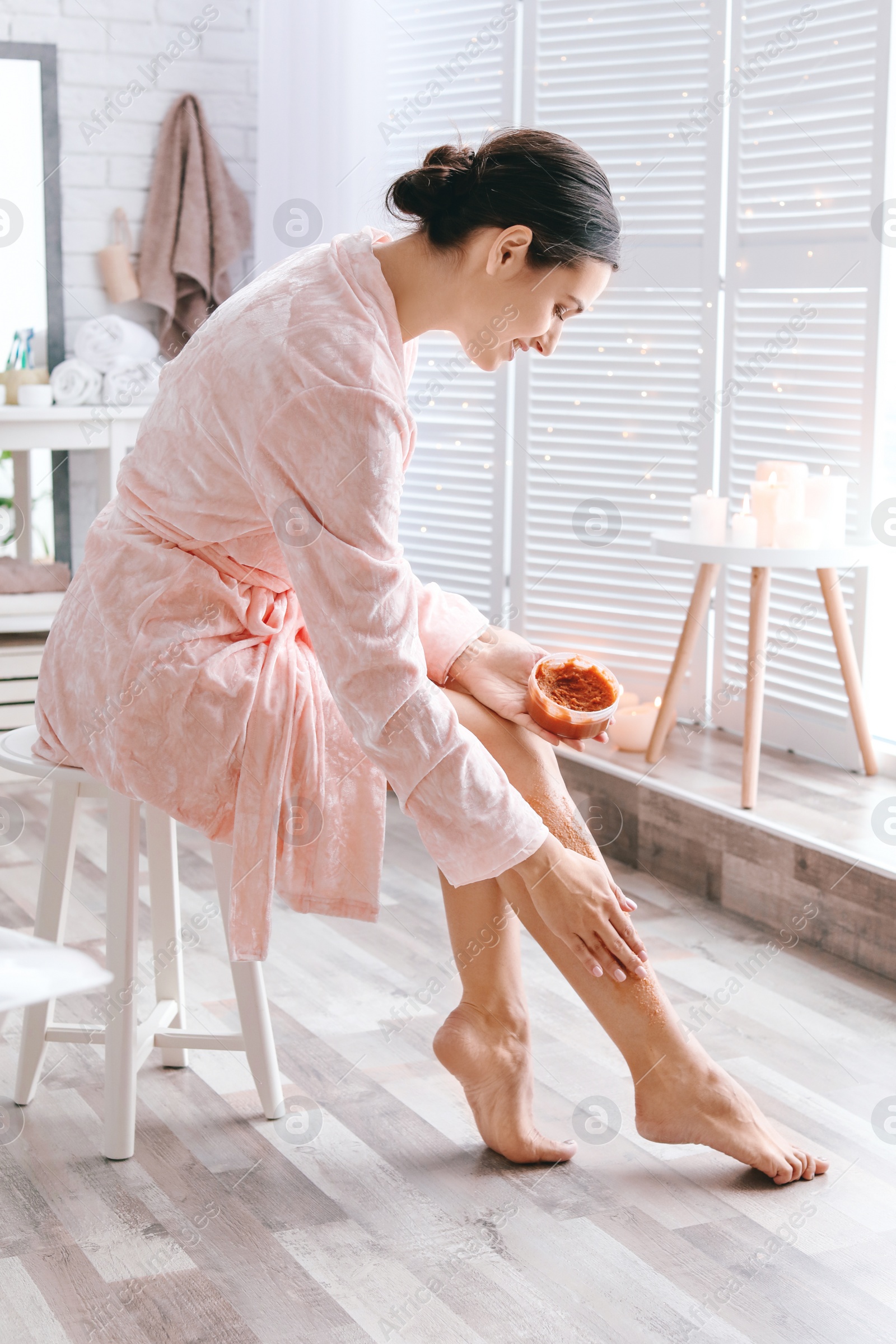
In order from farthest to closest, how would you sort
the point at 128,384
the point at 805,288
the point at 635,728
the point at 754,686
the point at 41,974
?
1. the point at 128,384
2. the point at 635,728
3. the point at 805,288
4. the point at 754,686
5. the point at 41,974

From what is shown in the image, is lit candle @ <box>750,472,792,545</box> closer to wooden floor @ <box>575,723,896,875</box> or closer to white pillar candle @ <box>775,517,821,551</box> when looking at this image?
white pillar candle @ <box>775,517,821,551</box>

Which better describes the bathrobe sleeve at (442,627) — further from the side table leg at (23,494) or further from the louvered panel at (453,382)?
the side table leg at (23,494)

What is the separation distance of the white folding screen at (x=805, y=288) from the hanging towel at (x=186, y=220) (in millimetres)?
1384

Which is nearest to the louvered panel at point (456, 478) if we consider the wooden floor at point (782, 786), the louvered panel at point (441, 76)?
the louvered panel at point (441, 76)

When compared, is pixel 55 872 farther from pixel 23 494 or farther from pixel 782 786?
pixel 23 494

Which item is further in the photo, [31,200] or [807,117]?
[31,200]

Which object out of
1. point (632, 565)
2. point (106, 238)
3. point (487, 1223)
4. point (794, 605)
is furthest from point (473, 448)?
point (487, 1223)

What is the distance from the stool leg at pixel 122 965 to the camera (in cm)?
162

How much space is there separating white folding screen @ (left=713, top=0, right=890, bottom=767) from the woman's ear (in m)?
1.43

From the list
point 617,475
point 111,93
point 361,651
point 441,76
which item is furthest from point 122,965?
point 111,93

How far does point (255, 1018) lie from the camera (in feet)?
5.69

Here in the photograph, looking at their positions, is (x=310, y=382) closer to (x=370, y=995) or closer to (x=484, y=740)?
(x=484, y=740)

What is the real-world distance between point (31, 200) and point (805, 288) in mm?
1895

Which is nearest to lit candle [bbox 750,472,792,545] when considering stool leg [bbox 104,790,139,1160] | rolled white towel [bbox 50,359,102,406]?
stool leg [bbox 104,790,139,1160]
